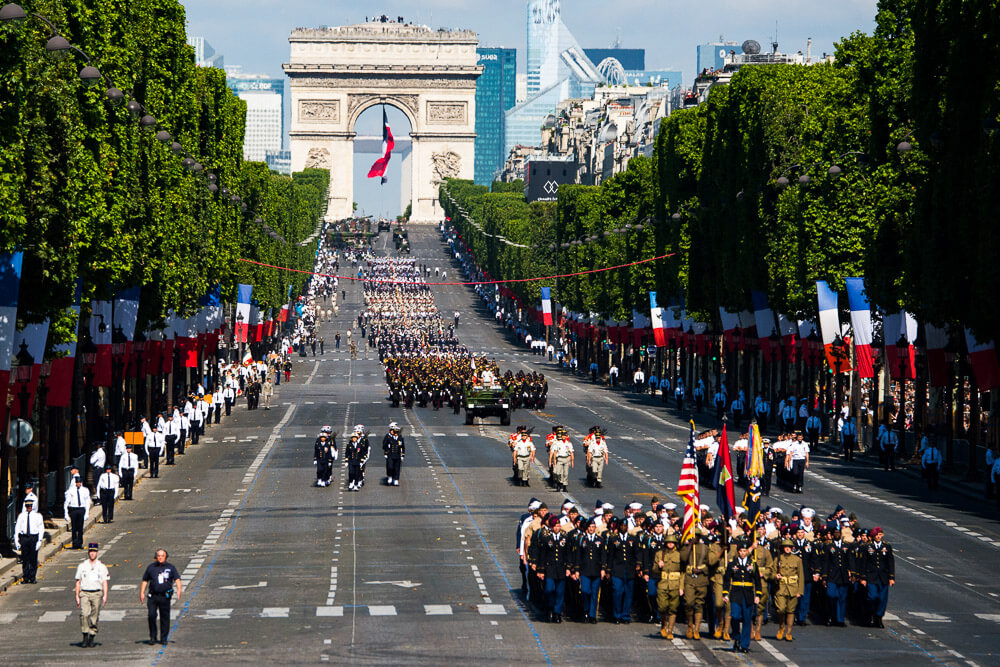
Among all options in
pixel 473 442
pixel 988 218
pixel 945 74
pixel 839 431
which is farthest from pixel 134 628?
pixel 839 431

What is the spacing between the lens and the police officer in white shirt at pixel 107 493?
39938mm

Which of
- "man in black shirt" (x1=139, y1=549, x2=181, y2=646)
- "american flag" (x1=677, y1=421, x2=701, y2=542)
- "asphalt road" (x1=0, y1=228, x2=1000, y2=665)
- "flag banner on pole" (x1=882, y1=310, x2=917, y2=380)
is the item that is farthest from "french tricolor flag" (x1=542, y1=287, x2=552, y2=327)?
"man in black shirt" (x1=139, y1=549, x2=181, y2=646)

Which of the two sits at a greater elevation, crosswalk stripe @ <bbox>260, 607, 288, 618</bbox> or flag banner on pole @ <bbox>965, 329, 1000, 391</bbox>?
flag banner on pole @ <bbox>965, 329, 1000, 391</bbox>

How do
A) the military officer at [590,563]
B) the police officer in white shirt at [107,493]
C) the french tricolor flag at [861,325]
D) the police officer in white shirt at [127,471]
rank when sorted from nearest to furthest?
the military officer at [590,563]
the police officer in white shirt at [107,493]
the police officer in white shirt at [127,471]
the french tricolor flag at [861,325]

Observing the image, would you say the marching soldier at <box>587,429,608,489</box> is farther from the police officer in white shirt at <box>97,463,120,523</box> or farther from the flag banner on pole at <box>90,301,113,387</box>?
the flag banner on pole at <box>90,301,113,387</box>

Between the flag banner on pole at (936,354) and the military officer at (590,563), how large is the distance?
26688 millimetres

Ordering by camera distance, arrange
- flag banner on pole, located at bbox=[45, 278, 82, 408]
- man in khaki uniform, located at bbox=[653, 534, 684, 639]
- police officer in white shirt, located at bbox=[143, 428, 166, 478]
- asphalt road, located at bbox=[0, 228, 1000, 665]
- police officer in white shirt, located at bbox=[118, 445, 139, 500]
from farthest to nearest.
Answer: police officer in white shirt, located at bbox=[143, 428, 166, 478], police officer in white shirt, located at bbox=[118, 445, 139, 500], flag banner on pole, located at bbox=[45, 278, 82, 408], man in khaki uniform, located at bbox=[653, 534, 684, 639], asphalt road, located at bbox=[0, 228, 1000, 665]

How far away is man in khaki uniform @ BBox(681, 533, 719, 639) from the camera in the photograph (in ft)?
86.2

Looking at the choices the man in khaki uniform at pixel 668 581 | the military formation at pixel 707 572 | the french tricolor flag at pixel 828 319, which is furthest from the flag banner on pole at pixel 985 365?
the man in khaki uniform at pixel 668 581

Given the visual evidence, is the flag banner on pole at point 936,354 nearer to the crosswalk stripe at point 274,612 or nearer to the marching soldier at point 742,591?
the marching soldier at point 742,591

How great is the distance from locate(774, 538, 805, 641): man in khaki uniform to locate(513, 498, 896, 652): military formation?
0.05 ft

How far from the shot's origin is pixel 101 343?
157 ft

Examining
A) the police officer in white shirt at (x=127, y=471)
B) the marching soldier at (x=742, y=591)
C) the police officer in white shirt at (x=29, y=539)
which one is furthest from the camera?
the police officer in white shirt at (x=127, y=471)

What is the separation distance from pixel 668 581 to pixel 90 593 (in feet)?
26.9
